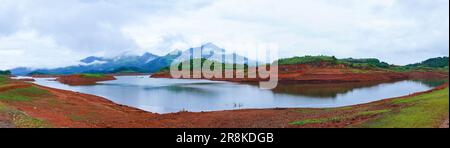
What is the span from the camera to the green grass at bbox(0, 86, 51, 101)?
29594mm

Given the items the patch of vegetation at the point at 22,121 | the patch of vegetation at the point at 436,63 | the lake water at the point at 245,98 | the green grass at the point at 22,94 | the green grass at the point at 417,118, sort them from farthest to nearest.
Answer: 1. the patch of vegetation at the point at 436,63
2. the lake water at the point at 245,98
3. the green grass at the point at 22,94
4. the patch of vegetation at the point at 22,121
5. the green grass at the point at 417,118

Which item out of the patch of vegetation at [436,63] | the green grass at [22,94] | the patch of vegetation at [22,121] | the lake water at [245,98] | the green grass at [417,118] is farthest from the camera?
the patch of vegetation at [436,63]

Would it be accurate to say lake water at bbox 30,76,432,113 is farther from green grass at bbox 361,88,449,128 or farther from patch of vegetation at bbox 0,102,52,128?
green grass at bbox 361,88,449,128

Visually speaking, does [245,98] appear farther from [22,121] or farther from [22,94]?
[22,121]

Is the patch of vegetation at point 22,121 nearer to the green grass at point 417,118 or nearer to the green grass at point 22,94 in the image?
the green grass at point 22,94

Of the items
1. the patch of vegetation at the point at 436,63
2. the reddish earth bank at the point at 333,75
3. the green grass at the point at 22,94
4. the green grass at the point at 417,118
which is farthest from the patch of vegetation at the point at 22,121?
the patch of vegetation at the point at 436,63

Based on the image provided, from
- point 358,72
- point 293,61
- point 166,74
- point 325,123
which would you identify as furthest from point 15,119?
point 166,74

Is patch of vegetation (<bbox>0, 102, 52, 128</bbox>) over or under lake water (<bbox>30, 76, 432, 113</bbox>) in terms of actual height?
over

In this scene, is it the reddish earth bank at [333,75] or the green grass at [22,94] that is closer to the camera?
the green grass at [22,94]

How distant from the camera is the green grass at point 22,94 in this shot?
29594 millimetres

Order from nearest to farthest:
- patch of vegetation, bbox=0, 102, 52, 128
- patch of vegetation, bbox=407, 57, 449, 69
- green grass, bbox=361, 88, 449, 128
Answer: green grass, bbox=361, 88, 449, 128 < patch of vegetation, bbox=0, 102, 52, 128 < patch of vegetation, bbox=407, 57, 449, 69

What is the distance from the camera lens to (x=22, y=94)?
33.2m

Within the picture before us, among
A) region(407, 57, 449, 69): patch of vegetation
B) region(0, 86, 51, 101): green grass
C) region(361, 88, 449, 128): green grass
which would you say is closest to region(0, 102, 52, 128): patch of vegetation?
region(0, 86, 51, 101): green grass
